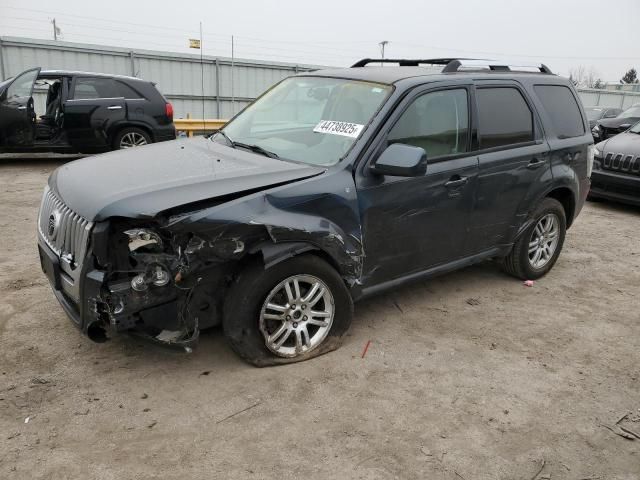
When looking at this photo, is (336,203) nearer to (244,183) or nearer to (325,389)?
(244,183)

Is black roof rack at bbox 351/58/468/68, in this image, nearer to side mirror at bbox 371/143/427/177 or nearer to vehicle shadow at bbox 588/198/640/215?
side mirror at bbox 371/143/427/177

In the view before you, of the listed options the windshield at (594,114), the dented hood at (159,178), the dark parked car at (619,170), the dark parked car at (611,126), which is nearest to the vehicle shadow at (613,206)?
the dark parked car at (619,170)

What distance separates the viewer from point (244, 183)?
10.1ft

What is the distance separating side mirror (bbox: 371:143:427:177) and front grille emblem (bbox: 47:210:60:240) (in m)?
1.99

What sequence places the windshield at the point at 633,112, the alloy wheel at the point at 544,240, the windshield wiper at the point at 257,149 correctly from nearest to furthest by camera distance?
the windshield wiper at the point at 257,149, the alloy wheel at the point at 544,240, the windshield at the point at 633,112

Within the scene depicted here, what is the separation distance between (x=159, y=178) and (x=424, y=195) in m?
1.80

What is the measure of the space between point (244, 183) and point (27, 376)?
1738 mm

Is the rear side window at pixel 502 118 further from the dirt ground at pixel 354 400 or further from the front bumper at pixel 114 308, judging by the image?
the front bumper at pixel 114 308

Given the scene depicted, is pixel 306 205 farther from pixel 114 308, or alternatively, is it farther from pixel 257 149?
pixel 114 308

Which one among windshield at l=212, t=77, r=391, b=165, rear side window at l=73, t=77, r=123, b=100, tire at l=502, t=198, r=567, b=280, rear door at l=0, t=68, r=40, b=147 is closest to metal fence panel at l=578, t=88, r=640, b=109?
rear side window at l=73, t=77, r=123, b=100

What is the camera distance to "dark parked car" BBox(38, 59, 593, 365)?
2.86 metres

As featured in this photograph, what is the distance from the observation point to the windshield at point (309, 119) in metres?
3.58

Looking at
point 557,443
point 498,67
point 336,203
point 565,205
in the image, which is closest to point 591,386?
point 557,443

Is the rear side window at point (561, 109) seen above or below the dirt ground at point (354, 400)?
above
